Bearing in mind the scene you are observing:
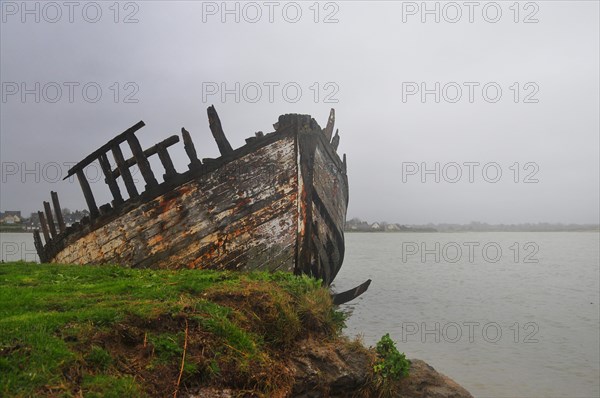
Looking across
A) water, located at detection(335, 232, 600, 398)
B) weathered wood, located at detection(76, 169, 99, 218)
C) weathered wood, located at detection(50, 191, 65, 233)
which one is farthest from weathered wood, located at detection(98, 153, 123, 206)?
water, located at detection(335, 232, 600, 398)

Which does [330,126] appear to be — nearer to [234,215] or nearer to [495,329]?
[234,215]

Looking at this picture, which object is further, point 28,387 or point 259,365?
point 259,365

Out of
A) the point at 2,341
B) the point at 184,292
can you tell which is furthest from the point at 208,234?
the point at 2,341

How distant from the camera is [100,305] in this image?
5.05 m

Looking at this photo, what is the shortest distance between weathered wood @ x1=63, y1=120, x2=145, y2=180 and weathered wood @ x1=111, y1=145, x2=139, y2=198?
0.12 meters

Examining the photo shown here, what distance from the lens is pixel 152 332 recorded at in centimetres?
461

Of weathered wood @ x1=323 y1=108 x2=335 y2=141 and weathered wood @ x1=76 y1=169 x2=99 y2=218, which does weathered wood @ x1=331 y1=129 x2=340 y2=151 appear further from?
weathered wood @ x1=76 y1=169 x2=99 y2=218

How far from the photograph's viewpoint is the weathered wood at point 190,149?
946 centimetres

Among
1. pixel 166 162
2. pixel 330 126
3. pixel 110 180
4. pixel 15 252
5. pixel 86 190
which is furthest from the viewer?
pixel 15 252

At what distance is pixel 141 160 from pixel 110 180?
0.83 metres

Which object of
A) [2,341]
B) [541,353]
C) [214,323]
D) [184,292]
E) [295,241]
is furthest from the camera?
[541,353]

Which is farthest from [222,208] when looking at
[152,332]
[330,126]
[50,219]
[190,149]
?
[50,219]

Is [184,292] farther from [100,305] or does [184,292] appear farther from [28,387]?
[28,387]

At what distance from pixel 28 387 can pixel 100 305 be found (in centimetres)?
171
